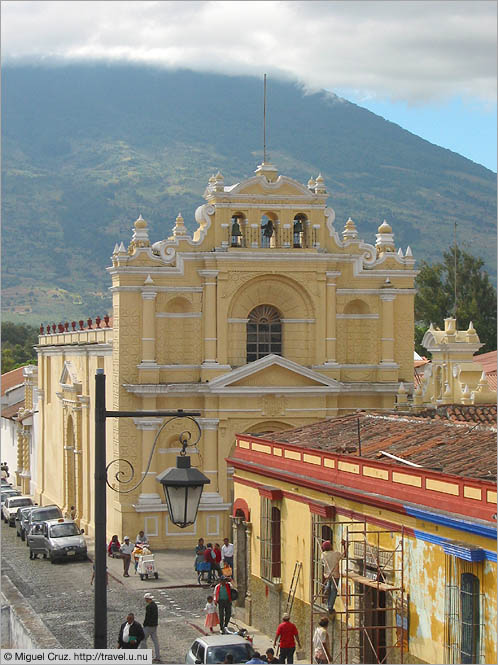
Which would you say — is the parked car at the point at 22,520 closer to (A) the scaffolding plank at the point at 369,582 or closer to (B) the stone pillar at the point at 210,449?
(B) the stone pillar at the point at 210,449

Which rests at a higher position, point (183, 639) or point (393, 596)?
point (393, 596)

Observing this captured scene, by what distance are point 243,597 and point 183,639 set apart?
303 cm

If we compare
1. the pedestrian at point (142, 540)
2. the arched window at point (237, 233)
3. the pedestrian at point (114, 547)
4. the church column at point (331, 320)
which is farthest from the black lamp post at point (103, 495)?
the church column at point (331, 320)

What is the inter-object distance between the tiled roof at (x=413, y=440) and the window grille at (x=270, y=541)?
1604mm

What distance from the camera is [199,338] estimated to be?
136 ft

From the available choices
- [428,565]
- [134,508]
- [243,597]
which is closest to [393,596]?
[428,565]

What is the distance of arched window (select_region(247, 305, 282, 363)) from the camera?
4219 cm

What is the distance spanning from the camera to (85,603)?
32812 mm

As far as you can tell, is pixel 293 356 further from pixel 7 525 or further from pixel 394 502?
pixel 394 502

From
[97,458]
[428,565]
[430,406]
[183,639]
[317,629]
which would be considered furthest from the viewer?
[430,406]

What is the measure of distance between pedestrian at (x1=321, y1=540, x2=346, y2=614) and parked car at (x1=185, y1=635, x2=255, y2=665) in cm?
204

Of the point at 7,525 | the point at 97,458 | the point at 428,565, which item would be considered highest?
the point at 97,458

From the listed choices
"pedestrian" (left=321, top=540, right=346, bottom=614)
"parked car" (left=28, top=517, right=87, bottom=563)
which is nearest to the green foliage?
"parked car" (left=28, top=517, right=87, bottom=563)

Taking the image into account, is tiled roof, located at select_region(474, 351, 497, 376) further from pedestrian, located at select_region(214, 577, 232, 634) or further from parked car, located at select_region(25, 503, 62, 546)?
pedestrian, located at select_region(214, 577, 232, 634)
